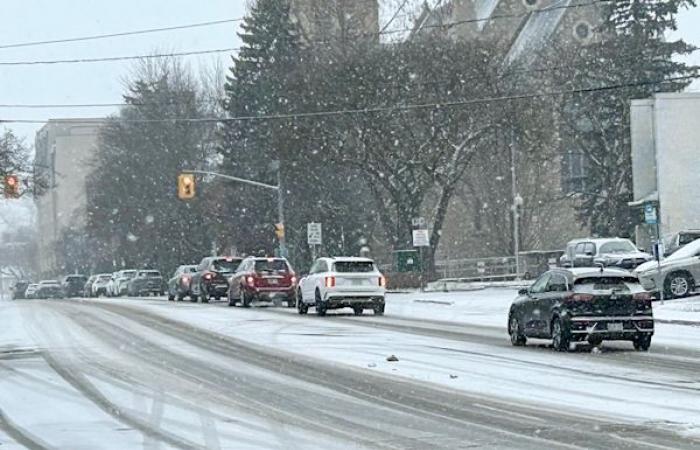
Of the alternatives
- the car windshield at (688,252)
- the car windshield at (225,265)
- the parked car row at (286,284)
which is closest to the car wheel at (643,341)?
the parked car row at (286,284)

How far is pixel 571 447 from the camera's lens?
35.6ft

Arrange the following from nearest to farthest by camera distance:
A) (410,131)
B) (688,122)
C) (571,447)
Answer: (571,447) → (410,131) → (688,122)

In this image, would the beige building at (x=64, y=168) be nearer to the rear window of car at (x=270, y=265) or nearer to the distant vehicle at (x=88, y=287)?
the distant vehicle at (x=88, y=287)

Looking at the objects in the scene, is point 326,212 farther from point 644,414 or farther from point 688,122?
point 644,414

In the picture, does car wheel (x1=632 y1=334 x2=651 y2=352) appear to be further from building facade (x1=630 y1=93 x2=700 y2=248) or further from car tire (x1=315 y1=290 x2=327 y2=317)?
building facade (x1=630 y1=93 x2=700 y2=248)

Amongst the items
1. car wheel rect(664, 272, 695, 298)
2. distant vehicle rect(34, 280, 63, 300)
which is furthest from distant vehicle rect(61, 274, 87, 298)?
car wheel rect(664, 272, 695, 298)

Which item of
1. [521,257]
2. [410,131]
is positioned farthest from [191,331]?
[521,257]

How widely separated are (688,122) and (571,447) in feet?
160

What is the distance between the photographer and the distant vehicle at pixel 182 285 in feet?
164

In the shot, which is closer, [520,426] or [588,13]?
[520,426]

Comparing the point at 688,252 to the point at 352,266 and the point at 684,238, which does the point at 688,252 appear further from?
the point at 352,266

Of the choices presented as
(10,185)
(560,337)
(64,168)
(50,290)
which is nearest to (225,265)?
(10,185)

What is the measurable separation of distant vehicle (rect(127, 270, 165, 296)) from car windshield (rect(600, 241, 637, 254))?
31.8 meters

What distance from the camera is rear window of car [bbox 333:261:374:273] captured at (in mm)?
33438
